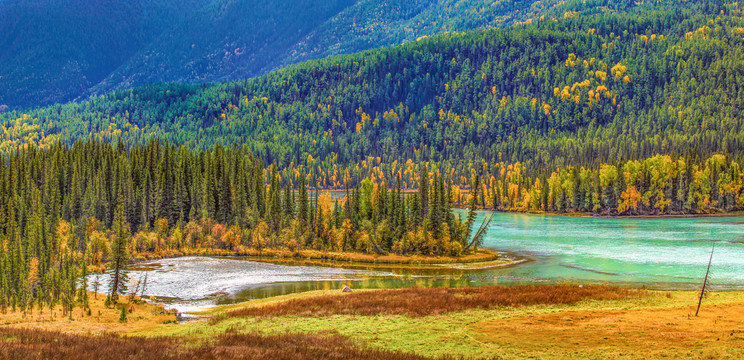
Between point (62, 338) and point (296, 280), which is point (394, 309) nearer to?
point (62, 338)

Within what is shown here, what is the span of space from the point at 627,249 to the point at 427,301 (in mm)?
72318

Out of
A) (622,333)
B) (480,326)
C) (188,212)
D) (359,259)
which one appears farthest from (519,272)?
(188,212)

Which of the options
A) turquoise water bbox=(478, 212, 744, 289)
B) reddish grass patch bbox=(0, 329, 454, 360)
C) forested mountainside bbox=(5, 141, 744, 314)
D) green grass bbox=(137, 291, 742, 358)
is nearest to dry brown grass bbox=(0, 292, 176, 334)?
green grass bbox=(137, 291, 742, 358)

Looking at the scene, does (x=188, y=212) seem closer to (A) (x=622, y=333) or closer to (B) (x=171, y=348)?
(B) (x=171, y=348)

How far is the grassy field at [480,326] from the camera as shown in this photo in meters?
34.3

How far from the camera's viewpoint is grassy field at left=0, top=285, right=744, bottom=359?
34.3m

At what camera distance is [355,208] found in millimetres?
122500

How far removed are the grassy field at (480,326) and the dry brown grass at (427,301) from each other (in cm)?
9

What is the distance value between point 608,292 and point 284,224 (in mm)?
79913

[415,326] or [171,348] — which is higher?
[171,348]

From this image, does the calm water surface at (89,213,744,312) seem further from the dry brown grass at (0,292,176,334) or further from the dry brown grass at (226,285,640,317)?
the dry brown grass at (226,285,640,317)

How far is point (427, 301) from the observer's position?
53.0m

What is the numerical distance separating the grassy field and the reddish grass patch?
0.25 m

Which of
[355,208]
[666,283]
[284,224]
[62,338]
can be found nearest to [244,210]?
[284,224]
